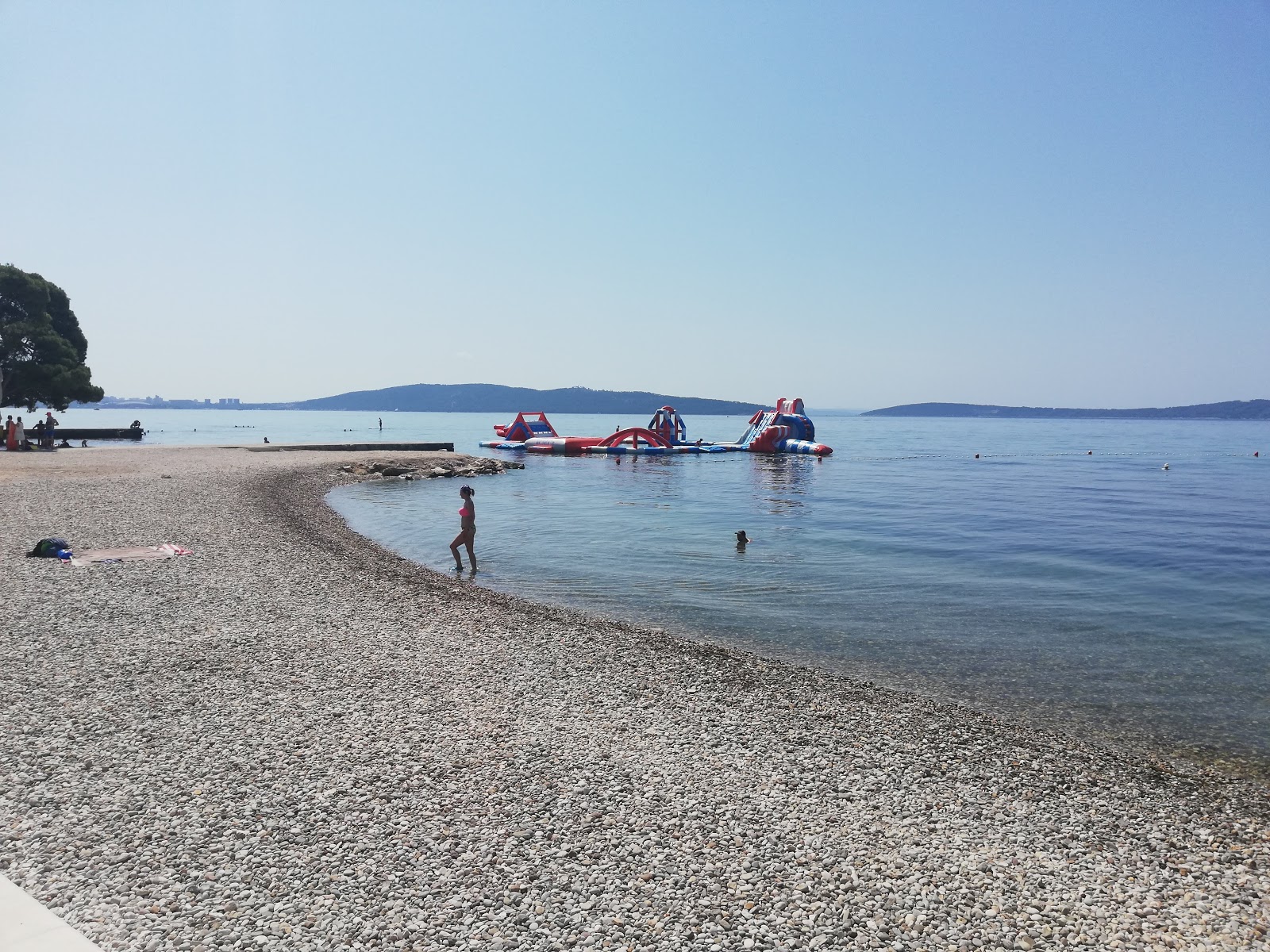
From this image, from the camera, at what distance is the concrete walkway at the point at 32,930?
13.3 feet

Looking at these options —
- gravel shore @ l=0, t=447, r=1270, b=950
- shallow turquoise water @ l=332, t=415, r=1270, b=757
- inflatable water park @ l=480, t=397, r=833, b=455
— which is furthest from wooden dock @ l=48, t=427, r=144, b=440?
gravel shore @ l=0, t=447, r=1270, b=950

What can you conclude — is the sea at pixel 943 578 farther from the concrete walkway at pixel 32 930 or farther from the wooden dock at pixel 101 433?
the wooden dock at pixel 101 433

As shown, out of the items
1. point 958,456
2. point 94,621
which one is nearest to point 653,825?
point 94,621

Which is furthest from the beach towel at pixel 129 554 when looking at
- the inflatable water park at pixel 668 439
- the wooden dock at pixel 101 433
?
the wooden dock at pixel 101 433

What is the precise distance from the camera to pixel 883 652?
40.1 feet

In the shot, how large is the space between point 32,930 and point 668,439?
223 feet

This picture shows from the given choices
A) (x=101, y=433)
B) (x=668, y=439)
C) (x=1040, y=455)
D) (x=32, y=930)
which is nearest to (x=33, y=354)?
(x=101, y=433)

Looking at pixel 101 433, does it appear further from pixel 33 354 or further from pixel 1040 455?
pixel 1040 455

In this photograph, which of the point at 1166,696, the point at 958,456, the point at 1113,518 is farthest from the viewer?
the point at 958,456

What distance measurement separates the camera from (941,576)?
18625mm

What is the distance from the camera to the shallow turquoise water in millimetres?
11039

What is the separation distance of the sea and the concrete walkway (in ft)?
30.7

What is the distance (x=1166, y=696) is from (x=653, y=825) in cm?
858

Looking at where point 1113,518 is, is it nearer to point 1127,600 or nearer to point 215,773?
point 1127,600
